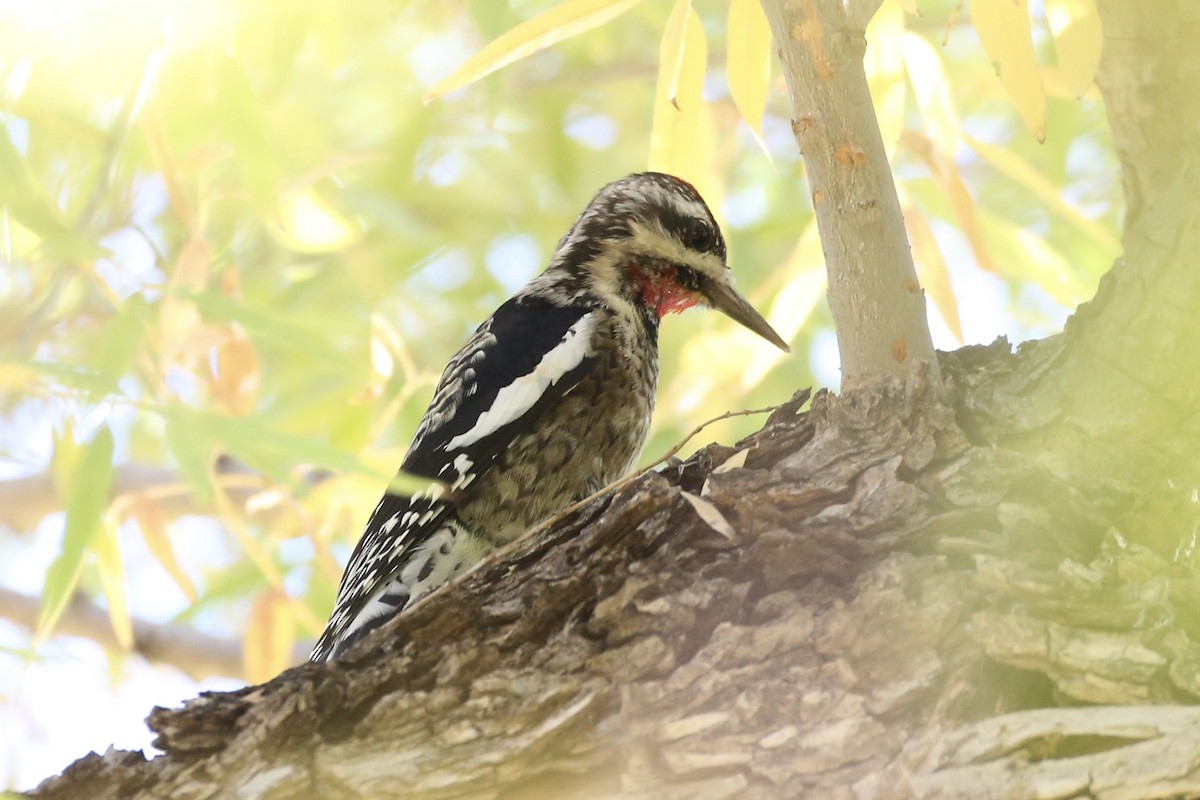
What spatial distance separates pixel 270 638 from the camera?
3.03 meters

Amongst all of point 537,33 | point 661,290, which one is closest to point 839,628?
point 537,33

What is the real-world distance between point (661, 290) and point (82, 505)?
3.77 feet

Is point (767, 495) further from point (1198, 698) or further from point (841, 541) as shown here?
point (1198, 698)

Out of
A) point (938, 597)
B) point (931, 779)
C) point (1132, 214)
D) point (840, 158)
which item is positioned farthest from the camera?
point (1132, 214)

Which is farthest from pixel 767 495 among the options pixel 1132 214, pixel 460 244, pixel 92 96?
pixel 460 244

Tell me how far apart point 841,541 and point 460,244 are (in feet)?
8.34

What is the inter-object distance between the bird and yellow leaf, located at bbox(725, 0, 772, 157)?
28 cm

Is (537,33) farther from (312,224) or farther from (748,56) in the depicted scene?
(312,224)

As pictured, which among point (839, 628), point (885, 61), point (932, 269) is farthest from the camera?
point (932, 269)

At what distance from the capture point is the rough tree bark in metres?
Result: 1.44

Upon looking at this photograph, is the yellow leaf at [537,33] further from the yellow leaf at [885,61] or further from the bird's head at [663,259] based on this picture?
the bird's head at [663,259]

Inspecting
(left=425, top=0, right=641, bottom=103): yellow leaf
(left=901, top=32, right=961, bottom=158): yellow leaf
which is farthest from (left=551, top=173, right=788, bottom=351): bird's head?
(left=425, top=0, right=641, bottom=103): yellow leaf

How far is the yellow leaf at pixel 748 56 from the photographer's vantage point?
188 cm

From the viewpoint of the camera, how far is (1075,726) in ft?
4.42
